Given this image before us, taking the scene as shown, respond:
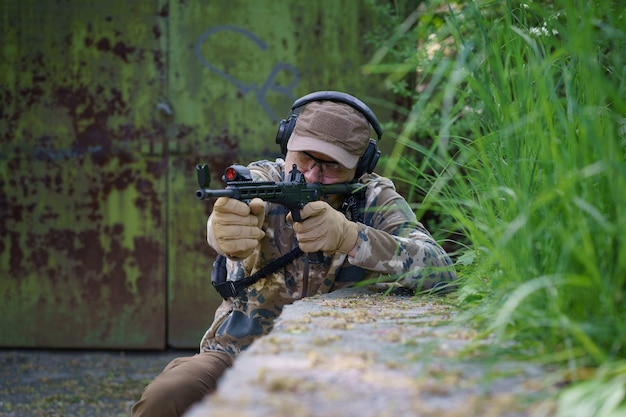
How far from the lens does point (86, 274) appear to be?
5.13 m

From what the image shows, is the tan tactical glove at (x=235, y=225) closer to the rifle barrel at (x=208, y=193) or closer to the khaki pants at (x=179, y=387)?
the rifle barrel at (x=208, y=193)

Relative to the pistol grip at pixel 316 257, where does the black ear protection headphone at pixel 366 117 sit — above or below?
above

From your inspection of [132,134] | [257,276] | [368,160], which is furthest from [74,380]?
[368,160]

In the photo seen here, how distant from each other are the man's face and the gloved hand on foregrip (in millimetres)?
207

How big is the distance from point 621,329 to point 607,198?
0.34 metres

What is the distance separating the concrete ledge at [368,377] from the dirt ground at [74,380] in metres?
2.72

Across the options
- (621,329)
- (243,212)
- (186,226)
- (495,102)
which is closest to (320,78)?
(186,226)

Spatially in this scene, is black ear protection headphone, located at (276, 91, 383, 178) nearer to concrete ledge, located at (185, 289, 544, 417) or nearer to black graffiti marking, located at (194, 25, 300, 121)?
concrete ledge, located at (185, 289, 544, 417)

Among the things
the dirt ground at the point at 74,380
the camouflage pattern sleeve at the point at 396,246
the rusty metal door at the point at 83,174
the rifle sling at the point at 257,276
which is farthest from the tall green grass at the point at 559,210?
the rusty metal door at the point at 83,174

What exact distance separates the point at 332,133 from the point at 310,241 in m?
0.38

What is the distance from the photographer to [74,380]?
15.2ft

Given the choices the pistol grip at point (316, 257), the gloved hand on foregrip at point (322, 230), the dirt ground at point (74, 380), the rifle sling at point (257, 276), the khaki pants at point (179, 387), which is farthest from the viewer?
the dirt ground at point (74, 380)

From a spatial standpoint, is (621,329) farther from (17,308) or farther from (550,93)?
(17,308)

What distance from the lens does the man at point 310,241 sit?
2.60 meters
